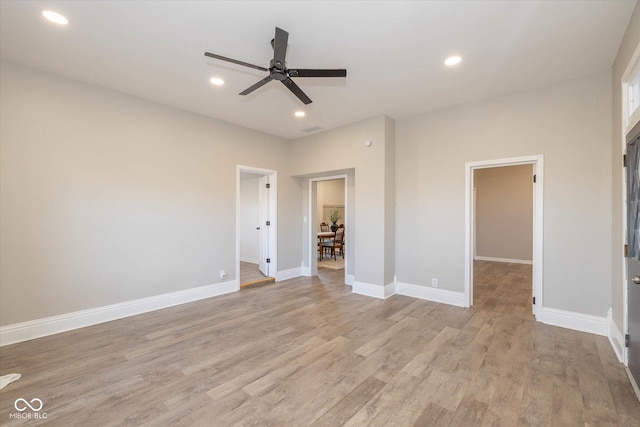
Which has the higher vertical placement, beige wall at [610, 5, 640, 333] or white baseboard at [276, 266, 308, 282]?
beige wall at [610, 5, 640, 333]

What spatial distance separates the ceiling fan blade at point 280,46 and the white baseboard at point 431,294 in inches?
148

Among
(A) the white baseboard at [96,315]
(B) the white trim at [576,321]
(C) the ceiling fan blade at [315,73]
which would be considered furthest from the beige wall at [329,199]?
(C) the ceiling fan blade at [315,73]

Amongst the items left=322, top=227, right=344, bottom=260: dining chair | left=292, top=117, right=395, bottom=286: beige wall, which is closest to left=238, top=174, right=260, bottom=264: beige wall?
left=322, top=227, right=344, bottom=260: dining chair

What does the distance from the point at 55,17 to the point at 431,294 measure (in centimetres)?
531

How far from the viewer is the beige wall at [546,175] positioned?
10.3 feet

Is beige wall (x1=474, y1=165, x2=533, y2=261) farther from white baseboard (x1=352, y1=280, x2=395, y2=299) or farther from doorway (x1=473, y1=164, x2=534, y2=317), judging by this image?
white baseboard (x1=352, y1=280, x2=395, y2=299)

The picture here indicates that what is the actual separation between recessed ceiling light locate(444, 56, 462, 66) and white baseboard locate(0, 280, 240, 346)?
14.9 ft

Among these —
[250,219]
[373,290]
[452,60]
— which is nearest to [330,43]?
[452,60]

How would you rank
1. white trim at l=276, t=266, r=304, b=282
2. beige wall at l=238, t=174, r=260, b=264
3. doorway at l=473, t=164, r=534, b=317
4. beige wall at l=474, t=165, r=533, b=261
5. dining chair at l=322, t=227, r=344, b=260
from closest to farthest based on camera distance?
white trim at l=276, t=266, r=304, b=282 < doorway at l=473, t=164, r=534, b=317 < beige wall at l=474, t=165, r=533, b=261 < beige wall at l=238, t=174, r=260, b=264 < dining chair at l=322, t=227, r=344, b=260

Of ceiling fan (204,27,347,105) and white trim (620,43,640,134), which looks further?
ceiling fan (204,27,347,105)

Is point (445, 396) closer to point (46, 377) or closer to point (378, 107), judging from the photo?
point (46, 377)

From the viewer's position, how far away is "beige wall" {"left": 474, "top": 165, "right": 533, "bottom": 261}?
7.38m

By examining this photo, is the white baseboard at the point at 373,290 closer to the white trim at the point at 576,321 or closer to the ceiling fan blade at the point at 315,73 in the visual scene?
the white trim at the point at 576,321

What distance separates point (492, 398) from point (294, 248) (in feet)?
14.6
